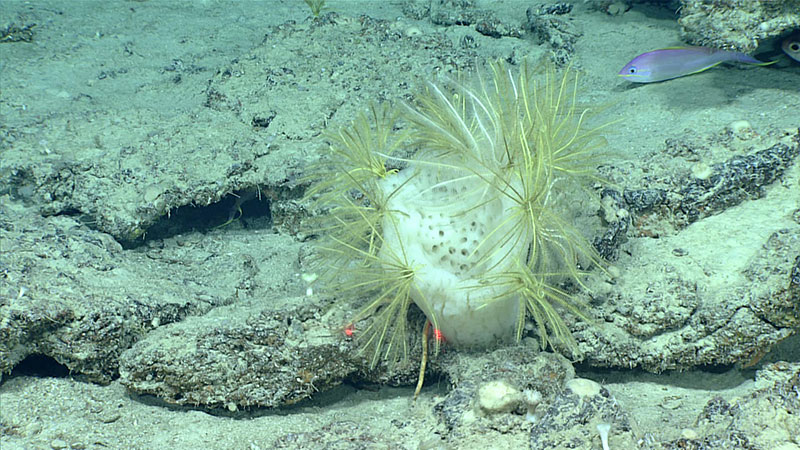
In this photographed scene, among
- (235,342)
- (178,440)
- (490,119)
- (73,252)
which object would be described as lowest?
(178,440)

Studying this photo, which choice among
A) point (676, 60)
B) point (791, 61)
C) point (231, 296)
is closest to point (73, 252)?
point (231, 296)

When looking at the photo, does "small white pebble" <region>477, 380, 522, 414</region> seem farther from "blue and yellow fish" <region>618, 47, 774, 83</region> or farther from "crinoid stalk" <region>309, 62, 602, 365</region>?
"blue and yellow fish" <region>618, 47, 774, 83</region>

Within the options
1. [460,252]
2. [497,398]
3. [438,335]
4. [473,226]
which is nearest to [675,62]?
[473,226]

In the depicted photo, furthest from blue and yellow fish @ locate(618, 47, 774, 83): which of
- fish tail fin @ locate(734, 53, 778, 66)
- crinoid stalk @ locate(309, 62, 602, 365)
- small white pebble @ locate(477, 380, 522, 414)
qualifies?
small white pebble @ locate(477, 380, 522, 414)

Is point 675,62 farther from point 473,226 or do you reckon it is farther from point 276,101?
point 276,101

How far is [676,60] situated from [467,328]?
109 inches

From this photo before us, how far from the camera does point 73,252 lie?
10.4ft

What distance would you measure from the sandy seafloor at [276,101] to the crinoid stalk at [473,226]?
1.37 feet

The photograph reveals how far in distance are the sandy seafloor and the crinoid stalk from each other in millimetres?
418

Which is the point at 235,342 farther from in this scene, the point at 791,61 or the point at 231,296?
the point at 791,61

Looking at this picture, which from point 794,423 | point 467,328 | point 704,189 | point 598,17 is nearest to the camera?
point 794,423

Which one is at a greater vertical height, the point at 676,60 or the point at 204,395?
the point at 676,60

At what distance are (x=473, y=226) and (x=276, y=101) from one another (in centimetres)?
249

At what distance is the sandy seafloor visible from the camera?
95.7 inches
